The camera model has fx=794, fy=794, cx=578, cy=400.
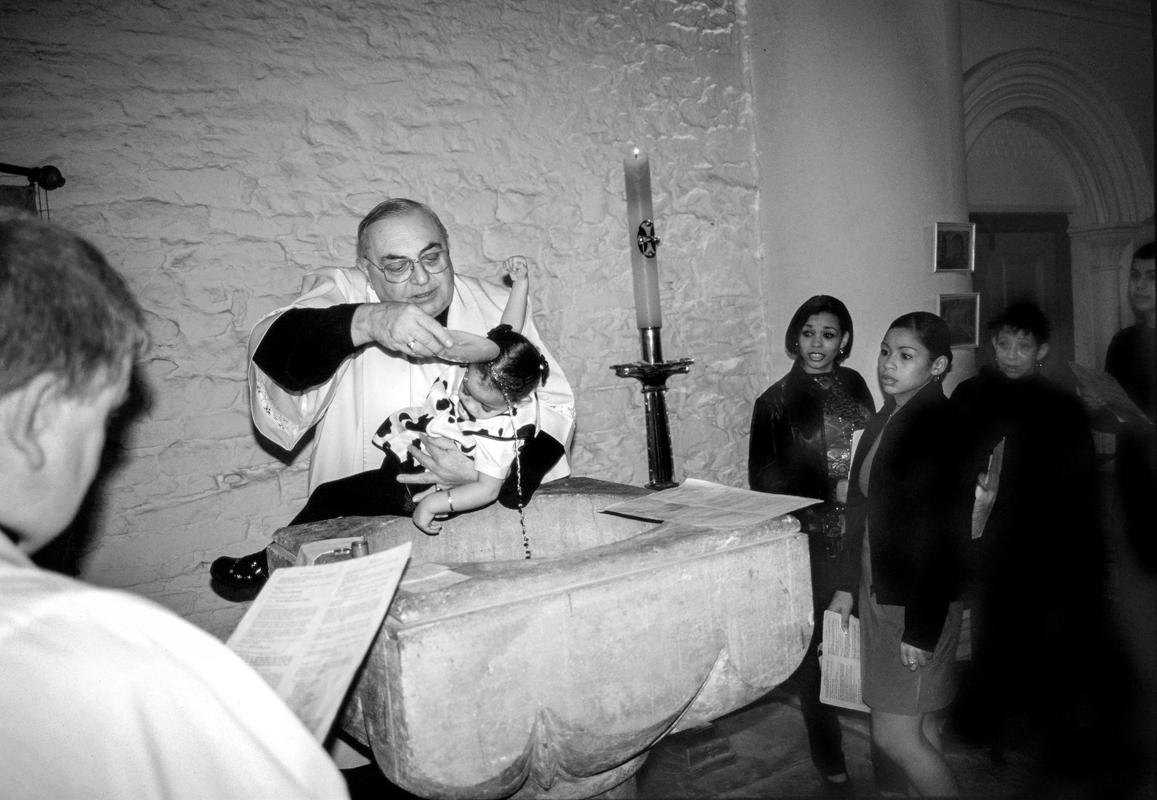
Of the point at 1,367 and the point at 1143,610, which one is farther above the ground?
the point at 1,367

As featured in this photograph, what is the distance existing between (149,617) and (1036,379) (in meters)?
2.49

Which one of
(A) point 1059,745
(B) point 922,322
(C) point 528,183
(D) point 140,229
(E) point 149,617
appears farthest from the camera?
(C) point 528,183

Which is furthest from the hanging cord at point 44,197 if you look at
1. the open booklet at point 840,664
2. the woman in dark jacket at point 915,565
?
the open booklet at point 840,664

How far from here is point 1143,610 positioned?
6.61 ft

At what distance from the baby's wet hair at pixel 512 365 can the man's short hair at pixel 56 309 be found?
118 centimetres

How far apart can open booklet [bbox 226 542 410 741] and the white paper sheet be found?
0.65 metres

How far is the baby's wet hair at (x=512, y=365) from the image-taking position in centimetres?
194

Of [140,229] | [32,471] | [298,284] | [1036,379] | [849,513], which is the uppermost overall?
[140,229]

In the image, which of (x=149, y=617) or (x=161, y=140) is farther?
(x=161, y=140)

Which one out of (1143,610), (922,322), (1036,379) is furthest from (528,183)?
(1143,610)

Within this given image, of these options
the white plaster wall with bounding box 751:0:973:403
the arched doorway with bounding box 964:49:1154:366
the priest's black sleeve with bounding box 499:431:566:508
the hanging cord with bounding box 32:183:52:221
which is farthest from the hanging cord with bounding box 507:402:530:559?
the arched doorway with bounding box 964:49:1154:366

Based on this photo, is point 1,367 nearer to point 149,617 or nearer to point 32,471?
point 32,471

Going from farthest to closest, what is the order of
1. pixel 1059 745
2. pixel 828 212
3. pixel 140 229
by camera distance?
pixel 828 212
pixel 1059 745
pixel 140 229

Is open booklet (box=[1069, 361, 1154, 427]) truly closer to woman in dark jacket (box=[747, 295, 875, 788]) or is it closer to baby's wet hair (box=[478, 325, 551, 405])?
woman in dark jacket (box=[747, 295, 875, 788])
